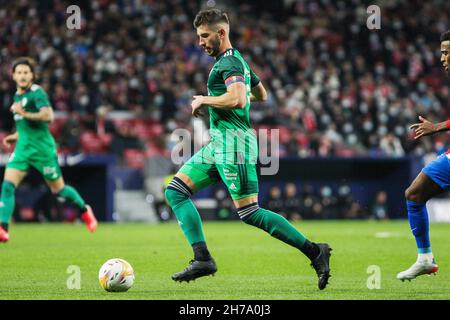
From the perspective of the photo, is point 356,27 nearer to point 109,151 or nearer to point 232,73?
point 109,151

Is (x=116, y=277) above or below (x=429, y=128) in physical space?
below

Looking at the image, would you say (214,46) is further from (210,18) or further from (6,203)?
(6,203)

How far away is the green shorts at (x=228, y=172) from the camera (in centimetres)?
791

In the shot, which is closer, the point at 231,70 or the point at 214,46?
the point at 231,70

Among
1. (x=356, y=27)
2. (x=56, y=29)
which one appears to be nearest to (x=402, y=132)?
(x=356, y=27)

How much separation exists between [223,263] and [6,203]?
4.10 meters

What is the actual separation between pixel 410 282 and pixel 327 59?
22.1m

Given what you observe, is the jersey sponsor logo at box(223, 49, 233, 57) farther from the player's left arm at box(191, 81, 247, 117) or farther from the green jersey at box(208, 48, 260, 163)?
the player's left arm at box(191, 81, 247, 117)

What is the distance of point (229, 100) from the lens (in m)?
7.67

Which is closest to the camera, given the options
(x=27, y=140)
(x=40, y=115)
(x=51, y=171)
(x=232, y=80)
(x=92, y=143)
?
(x=232, y=80)

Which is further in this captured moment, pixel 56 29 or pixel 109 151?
pixel 56 29

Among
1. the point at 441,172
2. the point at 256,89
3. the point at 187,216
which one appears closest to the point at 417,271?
the point at 441,172

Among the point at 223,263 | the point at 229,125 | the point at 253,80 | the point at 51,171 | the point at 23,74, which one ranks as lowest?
the point at 223,263
